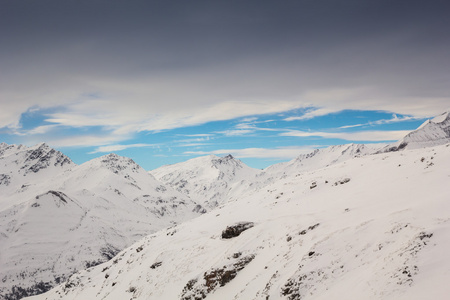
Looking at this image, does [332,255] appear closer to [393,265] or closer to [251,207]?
[393,265]

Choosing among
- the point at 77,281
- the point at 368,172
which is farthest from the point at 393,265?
the point at 77,281

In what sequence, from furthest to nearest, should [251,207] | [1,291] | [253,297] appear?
[1,291] < [251,207] < [253,297]

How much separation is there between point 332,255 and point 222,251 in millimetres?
13399

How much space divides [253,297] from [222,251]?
968cm

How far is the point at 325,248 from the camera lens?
19.5 metres

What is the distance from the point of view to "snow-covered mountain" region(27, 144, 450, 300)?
15.0 metres

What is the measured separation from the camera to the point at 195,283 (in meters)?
26.8

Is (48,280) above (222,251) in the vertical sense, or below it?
below

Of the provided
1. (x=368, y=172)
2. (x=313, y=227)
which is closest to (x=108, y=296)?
(x=313, y=227)

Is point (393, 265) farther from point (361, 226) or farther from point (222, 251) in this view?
point (222, 251)

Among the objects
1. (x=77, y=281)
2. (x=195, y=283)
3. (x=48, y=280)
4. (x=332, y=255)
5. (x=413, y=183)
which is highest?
(x=413, y=183)

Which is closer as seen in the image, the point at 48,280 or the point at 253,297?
the point at 253,297

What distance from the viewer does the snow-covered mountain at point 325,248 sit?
15.0 m

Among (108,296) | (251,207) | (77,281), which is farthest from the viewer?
(77,281)
